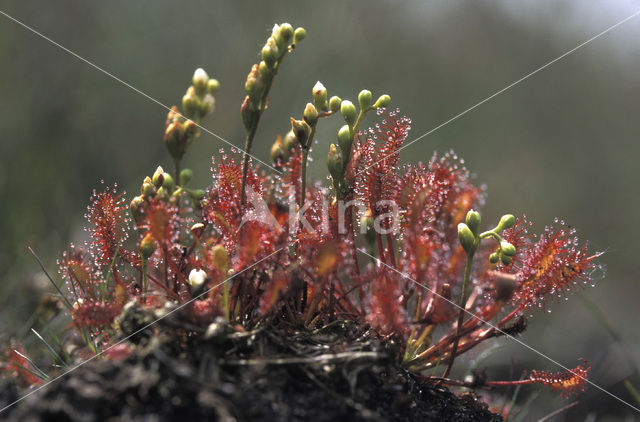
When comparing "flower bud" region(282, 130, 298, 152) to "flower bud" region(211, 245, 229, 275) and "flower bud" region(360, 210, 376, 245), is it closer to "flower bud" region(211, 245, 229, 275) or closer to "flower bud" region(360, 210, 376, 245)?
"flower bud" region(360, 210, 376, 245)

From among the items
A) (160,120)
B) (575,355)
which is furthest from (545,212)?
(160,120)

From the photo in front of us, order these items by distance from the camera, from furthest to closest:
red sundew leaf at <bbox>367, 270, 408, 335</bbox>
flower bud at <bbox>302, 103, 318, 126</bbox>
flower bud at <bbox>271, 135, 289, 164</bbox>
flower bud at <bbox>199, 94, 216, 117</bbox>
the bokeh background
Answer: the bokeh background < flower bud at <bbox>271, 135, 289, 164</bbox> < flower bud at <bbox>302, 103, 318, 126</bbox> < flower bud at <bbox>199, 94, 216, 117</bbox> < red sundew leaf at <bbox>367, 270, 408, 335</bbox>

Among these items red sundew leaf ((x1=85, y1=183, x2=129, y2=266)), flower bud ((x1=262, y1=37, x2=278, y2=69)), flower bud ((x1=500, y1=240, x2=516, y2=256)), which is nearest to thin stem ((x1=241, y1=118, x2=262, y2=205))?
flower bud ((x1=262, y1=37, x2=278, y2=69))

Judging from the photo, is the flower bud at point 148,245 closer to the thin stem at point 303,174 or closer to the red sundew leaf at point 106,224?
the red sundew leaf at point 106,224

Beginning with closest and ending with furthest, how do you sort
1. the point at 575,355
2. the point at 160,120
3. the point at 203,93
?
the point at 203,93, the point at 575,355, the point at 160,120

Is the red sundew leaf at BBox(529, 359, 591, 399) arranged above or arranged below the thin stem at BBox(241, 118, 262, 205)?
below

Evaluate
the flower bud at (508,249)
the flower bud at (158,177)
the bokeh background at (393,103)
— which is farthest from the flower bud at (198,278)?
the bokeh background at (393,103)

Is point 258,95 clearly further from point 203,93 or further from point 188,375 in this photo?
point 188,375
